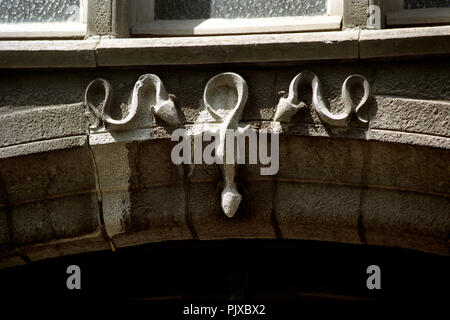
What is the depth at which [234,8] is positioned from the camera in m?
4.94

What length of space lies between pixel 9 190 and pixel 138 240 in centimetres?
60

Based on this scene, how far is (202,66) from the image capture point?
466cm

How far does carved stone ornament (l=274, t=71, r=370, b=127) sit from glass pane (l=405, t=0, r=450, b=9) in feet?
1.60

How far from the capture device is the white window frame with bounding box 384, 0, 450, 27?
4.71 metres

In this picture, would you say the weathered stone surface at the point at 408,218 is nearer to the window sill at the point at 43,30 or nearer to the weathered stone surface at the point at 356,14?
the weathered stone surface at the point at 356,14

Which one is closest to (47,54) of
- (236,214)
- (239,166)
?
(239,166)

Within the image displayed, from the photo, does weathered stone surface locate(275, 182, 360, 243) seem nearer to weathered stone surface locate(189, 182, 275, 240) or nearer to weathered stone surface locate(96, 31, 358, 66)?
weathered stone surface locate(189, 182, 275, 240)

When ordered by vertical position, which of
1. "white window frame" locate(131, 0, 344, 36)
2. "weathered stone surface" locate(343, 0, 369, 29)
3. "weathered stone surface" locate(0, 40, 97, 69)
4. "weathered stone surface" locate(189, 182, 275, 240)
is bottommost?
"weathered stone surface" locate(189, 182, 275, 240)

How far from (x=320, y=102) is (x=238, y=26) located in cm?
59

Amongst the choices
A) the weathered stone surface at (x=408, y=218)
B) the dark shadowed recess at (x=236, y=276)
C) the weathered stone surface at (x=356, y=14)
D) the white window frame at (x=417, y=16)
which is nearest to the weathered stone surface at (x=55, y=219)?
the dark shadowed recess at (x=236, y=276)

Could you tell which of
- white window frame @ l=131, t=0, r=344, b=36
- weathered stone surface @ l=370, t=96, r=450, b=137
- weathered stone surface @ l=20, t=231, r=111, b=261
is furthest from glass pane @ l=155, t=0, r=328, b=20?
weathered stone surface @ l=20, t=231, r=111, b=261

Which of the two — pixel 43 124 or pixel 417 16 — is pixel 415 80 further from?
pixel 43 124

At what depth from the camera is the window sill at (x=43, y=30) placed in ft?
16.2
